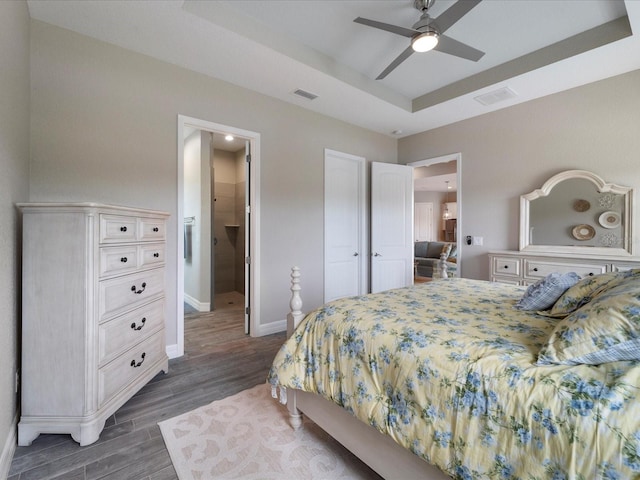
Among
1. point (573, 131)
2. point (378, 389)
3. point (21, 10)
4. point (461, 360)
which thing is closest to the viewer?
point (461, 360)

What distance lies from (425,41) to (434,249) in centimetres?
612

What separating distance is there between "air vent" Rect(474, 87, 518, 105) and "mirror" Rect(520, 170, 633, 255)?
104 centimetres

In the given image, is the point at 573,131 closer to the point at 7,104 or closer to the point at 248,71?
the point at 248,71

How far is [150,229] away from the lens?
85.7 inches

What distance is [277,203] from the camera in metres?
3.48

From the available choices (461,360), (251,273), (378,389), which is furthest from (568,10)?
(251,273)

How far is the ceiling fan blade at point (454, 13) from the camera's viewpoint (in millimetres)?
1808

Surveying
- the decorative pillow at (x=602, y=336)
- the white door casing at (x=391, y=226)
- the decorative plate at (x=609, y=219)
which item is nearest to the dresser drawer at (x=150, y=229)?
the decorative pillow at (x=602, y=336)

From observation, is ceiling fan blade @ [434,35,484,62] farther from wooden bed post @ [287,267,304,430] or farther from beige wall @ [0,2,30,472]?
beige wall @ [0,2,30,472]

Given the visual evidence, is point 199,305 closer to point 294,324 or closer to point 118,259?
point 118,259

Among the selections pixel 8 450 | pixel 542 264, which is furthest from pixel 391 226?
pixel 8 450

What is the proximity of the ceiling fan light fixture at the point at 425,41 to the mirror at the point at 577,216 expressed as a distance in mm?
2191

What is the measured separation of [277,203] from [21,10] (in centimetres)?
237

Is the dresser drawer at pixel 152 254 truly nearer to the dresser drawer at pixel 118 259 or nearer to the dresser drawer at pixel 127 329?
the dresser drawer at pixel 118 259
